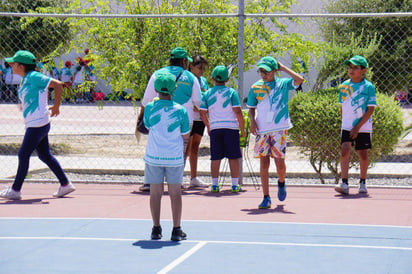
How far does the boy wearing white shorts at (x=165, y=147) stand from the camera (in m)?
6.64

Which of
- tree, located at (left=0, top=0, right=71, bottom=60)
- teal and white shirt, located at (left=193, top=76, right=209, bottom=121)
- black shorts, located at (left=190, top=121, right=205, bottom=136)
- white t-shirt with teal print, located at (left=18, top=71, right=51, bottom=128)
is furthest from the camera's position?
tree, located at (left=0, top=0, right=71, bottom=60)

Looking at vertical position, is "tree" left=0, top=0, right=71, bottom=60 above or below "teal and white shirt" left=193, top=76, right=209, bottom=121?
above

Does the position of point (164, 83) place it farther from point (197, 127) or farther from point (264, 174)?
point (197, 127)

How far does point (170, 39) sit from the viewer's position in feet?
45.0

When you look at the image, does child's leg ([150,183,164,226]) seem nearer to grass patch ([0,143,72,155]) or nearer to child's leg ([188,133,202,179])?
child's leg ([188,133,202,179])

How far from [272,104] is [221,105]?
1109 mm

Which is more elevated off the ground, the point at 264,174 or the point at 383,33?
the point at 383,33

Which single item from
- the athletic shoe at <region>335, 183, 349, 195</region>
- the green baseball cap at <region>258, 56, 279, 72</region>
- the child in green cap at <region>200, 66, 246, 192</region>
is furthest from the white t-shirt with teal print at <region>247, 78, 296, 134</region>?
the athletic shoe at <region>335, 183, 349, 195</region>

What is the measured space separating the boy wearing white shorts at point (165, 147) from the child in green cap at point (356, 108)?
10.5ft

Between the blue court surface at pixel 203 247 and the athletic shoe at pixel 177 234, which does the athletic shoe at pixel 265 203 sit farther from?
the athletic shoe at pixel 177 234

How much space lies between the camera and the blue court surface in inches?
220

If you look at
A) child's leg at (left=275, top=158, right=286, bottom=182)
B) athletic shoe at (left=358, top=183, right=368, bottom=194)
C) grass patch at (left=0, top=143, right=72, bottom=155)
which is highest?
child's leg at (left=275, top=158, right=286, bottom=182)

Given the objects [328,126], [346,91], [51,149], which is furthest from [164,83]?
[51,149]

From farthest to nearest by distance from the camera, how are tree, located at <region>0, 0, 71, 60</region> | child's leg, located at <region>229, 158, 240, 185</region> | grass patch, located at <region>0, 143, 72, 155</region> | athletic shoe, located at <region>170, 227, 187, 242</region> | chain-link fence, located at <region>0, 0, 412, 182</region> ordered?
tree, located at <region>0, 0, 71, 60</region>, grass patch, located at <region>0, 143, 72, 155</region>, chain-link fence, located at <region>0, 0, 412, 182</region>, child's leg, located at <region>229, 158, 240, 185</region>, athletic shoe, located at <region>170, 227, 187, 242</region>
